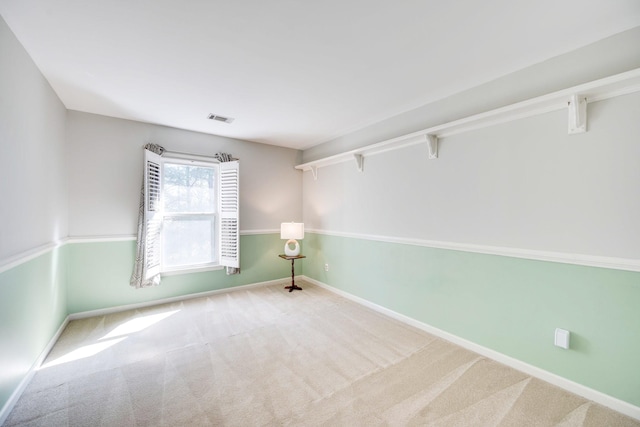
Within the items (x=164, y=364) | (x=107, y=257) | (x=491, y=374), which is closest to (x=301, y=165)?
(x=107, y=257)

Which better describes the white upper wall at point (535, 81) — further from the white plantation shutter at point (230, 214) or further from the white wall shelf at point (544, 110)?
the white plantation shutter at point (230, 214)

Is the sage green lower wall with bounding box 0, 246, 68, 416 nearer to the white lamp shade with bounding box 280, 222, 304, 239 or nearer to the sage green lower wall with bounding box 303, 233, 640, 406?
the white lamp shade with bounding box 280, 222, 304, 239

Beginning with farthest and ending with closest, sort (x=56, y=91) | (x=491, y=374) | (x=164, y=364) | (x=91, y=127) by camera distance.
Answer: (x=91, y=127) → (x=56, y=91) → (x=164, y=364) → (x=491, y=374)

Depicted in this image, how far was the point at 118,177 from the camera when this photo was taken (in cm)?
335

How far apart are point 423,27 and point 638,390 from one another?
2686mm

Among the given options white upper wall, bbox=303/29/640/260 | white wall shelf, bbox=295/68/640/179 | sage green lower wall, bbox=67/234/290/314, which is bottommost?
sage green lower wall, bbox=67/234/290/314

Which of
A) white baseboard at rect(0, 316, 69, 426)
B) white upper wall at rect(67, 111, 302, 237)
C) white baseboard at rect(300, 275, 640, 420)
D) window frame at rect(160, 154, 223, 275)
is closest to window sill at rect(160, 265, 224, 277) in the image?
window frame at rect(160, 154, 223, 275)

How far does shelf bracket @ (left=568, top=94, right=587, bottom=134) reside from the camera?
5.87ft

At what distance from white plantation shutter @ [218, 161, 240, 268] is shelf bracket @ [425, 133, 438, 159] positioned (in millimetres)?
2718

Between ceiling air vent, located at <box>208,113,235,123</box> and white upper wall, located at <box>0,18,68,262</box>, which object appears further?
ceiling air vent, located at <box>208,113,235,123</box>

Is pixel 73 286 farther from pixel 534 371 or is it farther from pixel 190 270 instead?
pixel 534 371

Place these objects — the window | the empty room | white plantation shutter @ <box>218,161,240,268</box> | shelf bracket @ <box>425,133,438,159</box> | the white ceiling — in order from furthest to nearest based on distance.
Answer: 1. white plantation shutter @ <box>218,161,240,268</box>
2. the window
3. shelf bracket @ <box>425,133,438,159</box>
4. the empty room
5. the white ceiling

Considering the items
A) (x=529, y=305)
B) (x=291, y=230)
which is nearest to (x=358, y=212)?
(x=291, y=230)

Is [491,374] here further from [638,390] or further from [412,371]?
[638,390]
